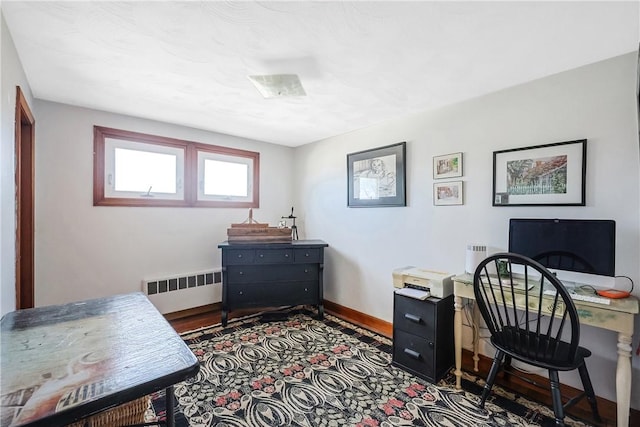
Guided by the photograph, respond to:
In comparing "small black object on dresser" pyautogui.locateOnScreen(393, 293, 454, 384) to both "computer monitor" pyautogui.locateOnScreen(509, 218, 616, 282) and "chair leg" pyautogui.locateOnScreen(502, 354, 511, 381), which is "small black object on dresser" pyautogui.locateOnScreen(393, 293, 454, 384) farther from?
"computer monitor" pyautogui.locateOnScreen(509, 218, 616, 282)

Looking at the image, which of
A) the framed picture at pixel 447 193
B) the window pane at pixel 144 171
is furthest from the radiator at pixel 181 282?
the framed picture at pixel 447 193

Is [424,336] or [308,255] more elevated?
[308,255]

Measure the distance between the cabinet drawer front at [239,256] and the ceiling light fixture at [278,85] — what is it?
67.0 inches

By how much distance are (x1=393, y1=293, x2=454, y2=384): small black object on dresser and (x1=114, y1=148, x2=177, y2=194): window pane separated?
110 inches

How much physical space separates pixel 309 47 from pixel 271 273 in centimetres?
237

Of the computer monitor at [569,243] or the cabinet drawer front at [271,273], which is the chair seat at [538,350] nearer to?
the computer monitor at [569,243]

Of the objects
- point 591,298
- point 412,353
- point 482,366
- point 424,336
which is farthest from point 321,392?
point 591,298

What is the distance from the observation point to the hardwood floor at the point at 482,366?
1763 millimetres

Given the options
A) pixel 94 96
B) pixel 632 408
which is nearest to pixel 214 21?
pixel 94 96

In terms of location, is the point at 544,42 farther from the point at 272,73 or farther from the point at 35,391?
the point at 35,391

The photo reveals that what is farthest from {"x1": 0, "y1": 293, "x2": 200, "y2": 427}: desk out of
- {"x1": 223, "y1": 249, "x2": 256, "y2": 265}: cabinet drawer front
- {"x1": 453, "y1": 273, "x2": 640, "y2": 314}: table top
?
{"x1": 453, "y1": 273, "x2": 640, "y2": 314}: table top

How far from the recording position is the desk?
735 mm

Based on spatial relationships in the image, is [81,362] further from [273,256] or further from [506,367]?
[506,367]

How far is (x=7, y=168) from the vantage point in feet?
5.06
